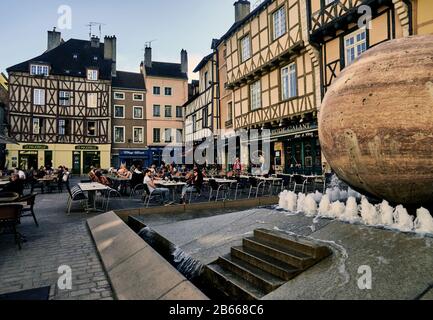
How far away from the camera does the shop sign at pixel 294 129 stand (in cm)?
1491

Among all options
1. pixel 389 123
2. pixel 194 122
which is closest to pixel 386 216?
pixel 389 123

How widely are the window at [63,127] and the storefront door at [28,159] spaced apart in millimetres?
3182

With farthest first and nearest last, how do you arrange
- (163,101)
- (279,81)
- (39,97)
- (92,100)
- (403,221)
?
1. (163,101)
2. (92,100)
3. (39,97)
4. (279,81)
5. (403,221)

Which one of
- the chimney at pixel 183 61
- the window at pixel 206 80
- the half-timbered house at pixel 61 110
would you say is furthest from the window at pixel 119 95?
the window at pixel 206 80

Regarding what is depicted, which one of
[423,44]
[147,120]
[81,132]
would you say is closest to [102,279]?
[423,44]

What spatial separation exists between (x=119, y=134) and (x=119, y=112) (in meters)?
2.64

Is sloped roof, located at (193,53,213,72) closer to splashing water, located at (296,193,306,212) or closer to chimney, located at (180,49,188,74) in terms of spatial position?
chimney, located at (180,49,188,74)

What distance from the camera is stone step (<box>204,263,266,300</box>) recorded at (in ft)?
9.70

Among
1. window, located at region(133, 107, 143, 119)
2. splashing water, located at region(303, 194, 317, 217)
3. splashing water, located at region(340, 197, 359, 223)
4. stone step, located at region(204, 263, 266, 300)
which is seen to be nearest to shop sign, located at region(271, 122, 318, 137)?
splashing water, located at region(303, 194, 317, 217)

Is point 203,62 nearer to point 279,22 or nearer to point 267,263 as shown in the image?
point 279,22

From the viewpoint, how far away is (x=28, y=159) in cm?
3041

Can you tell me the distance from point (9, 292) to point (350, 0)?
1371cm

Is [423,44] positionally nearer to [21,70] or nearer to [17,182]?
[17,182]

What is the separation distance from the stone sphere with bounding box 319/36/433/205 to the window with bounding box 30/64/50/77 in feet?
112
